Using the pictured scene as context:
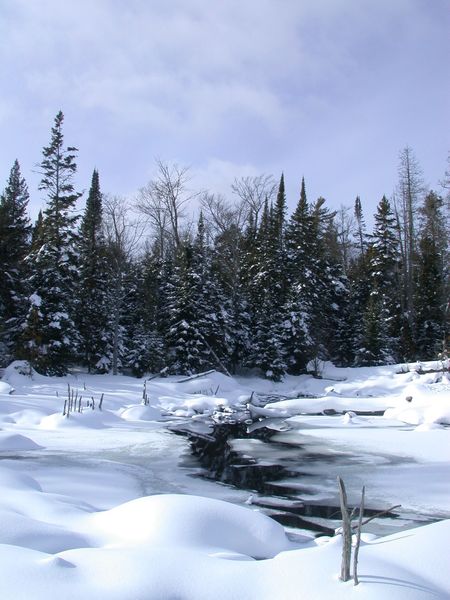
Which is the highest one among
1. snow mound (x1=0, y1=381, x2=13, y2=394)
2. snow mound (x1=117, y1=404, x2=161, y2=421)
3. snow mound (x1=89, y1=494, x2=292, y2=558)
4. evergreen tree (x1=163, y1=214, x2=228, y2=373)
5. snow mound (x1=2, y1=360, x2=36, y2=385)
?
evergreen tree (x1=163, y1=214, x2=228, y2=373)

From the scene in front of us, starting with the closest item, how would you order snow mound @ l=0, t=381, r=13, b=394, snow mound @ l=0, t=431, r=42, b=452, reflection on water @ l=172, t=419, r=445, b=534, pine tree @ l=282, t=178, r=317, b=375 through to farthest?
reflection on water @ l=172, t=419, r=445, b=534 → snow mound @ l=0, t=431, r=42, b=452 → snow mound @ l=0, t=381, r=13, b=394 → pine tree @ l=282, t=178, r=317, b=375

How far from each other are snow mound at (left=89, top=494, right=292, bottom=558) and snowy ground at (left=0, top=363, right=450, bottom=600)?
0.05 ft

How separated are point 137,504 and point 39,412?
1004cm

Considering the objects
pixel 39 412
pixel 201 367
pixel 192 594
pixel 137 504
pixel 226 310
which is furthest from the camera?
pixel 226 310

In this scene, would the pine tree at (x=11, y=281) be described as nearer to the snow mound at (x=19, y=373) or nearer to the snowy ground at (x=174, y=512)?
the snow mound at (x=19, y=373)

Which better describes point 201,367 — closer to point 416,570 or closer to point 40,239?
point 40,239

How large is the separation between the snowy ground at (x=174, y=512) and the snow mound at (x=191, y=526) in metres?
0.02

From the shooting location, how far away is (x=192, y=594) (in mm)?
3596

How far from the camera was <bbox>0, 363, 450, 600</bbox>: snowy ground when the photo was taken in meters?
3.70

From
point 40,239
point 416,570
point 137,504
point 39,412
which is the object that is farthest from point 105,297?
point 416,570

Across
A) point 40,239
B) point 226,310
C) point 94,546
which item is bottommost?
point 94,546

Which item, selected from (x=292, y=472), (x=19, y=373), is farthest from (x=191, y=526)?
(x=19, y=373)

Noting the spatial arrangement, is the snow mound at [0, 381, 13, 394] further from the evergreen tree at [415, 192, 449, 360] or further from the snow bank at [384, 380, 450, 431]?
the evergreen tree at [415, 192, 449, 360]

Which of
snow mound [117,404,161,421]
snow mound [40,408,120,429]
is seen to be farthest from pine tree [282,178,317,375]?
snow mound [40,408,120,429]
